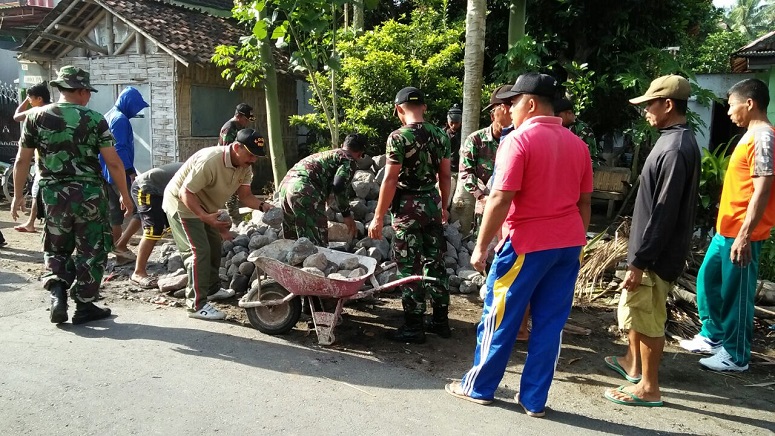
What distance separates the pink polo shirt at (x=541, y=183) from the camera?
3395 millimetres

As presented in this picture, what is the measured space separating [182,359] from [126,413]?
88 cm

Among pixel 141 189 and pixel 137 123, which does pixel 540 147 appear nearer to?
pixel 141 189

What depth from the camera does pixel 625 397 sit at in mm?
3863

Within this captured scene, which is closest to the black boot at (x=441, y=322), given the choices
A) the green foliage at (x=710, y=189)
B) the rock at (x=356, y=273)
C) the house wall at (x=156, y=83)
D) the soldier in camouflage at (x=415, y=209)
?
the soldier in camouflage at (x=415, y=209)

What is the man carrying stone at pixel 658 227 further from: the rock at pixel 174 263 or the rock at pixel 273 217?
the rock at pixel 174 263

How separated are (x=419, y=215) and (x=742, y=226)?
2.35 m

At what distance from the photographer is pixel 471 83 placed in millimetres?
7520

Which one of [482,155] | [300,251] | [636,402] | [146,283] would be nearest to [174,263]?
[146,283]

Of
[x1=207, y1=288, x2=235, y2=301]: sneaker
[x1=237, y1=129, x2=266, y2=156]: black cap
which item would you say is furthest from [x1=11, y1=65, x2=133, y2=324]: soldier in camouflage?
[x1=237, y1=129, x2=266, y2=156]: black cap

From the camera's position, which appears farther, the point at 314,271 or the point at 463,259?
the point at 463,259

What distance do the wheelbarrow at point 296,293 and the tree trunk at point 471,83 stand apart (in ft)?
9.03

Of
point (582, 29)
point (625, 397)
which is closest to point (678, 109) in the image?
point (625, 397)

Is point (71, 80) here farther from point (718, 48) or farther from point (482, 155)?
point (718, 48)

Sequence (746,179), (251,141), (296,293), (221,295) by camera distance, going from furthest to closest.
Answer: (221,295), (251,141), (296,293), (746,179)
